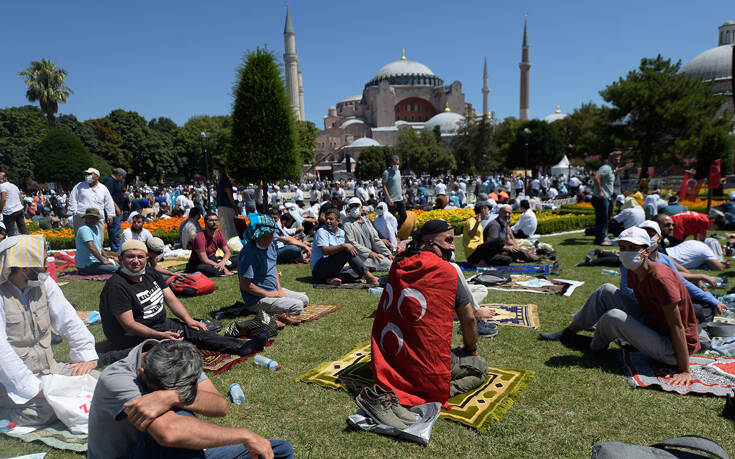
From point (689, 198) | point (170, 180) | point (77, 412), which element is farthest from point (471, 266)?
point (170, 180)

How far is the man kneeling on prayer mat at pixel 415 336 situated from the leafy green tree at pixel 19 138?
1777 inches

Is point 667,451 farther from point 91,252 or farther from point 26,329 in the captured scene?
point 91,252

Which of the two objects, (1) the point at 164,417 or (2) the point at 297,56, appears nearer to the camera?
(1) the point at 164,417

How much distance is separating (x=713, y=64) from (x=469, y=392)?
2476 inches

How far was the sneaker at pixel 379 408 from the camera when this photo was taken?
2.97 meters

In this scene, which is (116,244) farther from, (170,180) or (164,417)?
(170,180)

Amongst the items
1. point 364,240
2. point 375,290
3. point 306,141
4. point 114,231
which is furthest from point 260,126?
point 306,141

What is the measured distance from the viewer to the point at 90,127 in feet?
181

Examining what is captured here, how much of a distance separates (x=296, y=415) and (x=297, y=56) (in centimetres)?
6696

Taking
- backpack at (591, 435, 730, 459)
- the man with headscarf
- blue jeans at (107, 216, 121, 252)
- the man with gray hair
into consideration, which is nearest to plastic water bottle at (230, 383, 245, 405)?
the man with headscarf

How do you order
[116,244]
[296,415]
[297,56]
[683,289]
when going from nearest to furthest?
[296,415]
[683,289]
[116,244]
[297,56]

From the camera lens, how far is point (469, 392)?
11.1 feet

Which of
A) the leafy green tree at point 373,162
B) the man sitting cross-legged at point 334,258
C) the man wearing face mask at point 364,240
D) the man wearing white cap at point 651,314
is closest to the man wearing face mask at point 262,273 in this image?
the man sitting cross-legged at point 334,258

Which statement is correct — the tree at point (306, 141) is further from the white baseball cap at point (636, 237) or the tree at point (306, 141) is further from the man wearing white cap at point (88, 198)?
A: the white baseball cap at point (636, 237)
